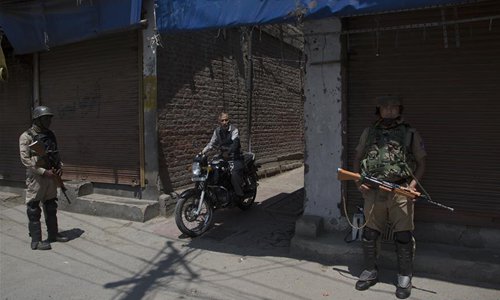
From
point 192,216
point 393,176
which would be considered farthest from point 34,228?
point 393,176

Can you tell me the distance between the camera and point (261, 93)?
1160cm

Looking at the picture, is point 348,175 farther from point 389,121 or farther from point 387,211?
point 389,121

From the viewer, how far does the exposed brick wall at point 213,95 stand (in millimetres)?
7992

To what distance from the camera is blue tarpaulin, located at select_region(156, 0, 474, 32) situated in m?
4.33

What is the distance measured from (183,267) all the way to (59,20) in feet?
17.7

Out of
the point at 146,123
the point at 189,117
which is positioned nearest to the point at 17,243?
the point at 146,123

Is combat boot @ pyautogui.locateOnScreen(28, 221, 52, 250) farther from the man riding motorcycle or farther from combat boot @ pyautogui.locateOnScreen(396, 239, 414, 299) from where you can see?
combat boot @ pyautogui.locateOnScreen(396, 239, 414, 299)

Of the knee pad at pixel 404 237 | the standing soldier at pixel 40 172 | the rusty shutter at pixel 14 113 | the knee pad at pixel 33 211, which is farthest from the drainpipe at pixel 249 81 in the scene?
the knee pad at pixel 404 237

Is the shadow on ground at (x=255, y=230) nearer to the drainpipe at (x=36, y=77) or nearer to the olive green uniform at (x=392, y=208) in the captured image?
the olive green uniform at (x=392, y=208)

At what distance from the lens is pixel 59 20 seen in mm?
8211

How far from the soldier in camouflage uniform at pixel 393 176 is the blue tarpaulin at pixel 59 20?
14.5 feet

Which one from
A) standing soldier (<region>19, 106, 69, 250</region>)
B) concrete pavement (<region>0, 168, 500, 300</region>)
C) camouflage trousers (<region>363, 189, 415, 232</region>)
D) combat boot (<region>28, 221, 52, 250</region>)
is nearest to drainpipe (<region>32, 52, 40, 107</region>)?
concrete pavement (<region>0, 168, 500, 300</region>)

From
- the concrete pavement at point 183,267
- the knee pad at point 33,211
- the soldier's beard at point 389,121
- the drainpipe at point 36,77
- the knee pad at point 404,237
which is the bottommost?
the concrete pavement at point 183,267

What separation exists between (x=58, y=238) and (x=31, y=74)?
4.62 meters
